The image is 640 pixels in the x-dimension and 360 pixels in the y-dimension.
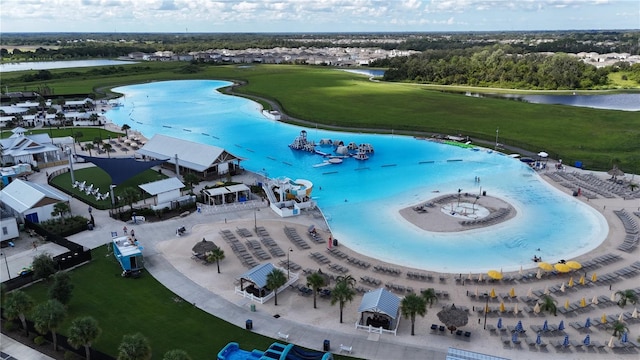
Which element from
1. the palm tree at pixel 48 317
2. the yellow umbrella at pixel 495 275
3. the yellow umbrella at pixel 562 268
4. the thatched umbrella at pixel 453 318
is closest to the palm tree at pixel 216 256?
the palm tree at pixel 48 317

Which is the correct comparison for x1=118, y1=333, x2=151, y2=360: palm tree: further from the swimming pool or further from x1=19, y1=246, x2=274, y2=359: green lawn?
the swimming pool

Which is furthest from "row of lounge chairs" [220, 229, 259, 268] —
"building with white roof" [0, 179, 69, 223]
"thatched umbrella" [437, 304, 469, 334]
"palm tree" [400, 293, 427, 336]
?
"building with white roof" [0, 179, 69, 223]

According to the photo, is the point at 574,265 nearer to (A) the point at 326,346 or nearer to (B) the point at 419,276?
(B) the point at 419,276

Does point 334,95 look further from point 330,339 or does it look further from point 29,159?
point 330,339

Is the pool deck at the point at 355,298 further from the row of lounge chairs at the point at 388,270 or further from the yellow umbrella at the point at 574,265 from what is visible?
the yellow umbrella at the point at 574,265

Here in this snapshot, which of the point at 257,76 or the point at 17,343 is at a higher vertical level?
the point at 257,76

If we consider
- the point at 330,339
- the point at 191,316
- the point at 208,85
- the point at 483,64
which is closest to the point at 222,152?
the point at 191,316
